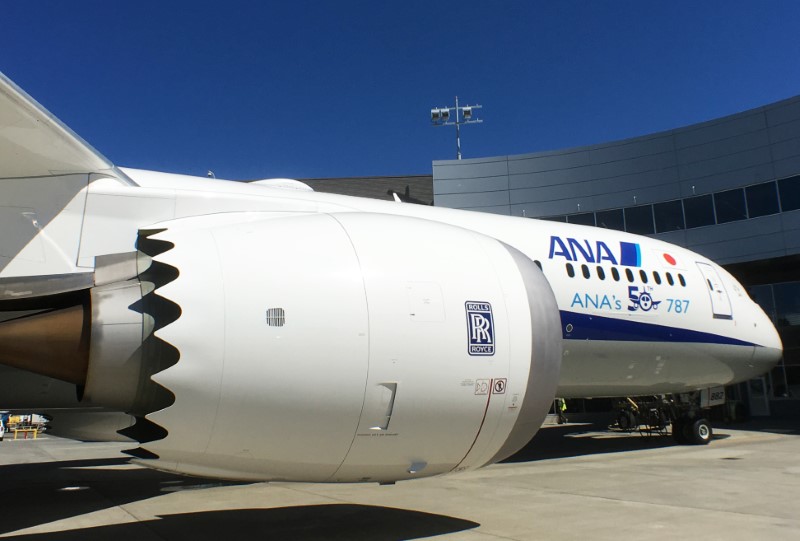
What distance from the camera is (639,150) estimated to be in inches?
968

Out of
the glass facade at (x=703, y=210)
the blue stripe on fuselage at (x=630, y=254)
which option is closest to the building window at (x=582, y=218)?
the glass facade at (x=703, y=210)

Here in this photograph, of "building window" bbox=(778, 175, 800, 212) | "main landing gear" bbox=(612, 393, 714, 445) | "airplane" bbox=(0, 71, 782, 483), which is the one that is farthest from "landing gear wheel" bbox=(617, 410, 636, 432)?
"airplane" bbox=(0, 71, 782, 483)

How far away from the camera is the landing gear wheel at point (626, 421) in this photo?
18672mm

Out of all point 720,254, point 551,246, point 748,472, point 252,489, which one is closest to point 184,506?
point 252,489

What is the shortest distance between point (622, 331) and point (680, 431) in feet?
17.9

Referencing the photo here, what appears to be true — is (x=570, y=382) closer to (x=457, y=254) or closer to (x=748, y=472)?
(x=748, y=472)

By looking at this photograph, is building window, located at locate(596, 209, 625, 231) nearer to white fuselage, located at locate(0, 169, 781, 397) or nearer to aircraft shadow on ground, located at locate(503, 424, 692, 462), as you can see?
aircraft shadow on ground, located at locate(503, 424, 692, 462)

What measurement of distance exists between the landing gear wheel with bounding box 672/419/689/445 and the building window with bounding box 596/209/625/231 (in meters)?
11.1

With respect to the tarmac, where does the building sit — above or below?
above

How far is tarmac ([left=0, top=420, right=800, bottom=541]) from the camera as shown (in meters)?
6.37

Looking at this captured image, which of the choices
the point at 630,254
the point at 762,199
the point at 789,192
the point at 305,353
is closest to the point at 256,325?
the point at 305,353

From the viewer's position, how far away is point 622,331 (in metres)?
10.9

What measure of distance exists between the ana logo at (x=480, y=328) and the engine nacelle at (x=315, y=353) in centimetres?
1

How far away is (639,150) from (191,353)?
76.9ft
